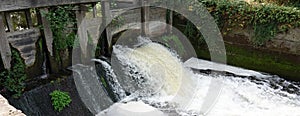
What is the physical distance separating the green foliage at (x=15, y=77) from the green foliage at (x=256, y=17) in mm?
5335

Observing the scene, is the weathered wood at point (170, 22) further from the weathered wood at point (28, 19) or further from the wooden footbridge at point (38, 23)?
the weathered wood at point (28, 19)

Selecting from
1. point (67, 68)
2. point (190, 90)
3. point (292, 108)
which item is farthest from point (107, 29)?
point (292, 108)

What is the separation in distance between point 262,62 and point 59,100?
5.47m

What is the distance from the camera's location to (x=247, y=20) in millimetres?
7387

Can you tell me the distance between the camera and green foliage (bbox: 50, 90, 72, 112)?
4.93 metres

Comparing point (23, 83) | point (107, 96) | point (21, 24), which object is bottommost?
point (107, 96)

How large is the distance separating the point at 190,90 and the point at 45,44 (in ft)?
11.2

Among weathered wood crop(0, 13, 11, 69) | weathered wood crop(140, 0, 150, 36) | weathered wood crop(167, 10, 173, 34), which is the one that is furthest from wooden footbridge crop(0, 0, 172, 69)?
weathered wood crop(167, 10, 173, 34)

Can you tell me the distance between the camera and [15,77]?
4969 millimetres

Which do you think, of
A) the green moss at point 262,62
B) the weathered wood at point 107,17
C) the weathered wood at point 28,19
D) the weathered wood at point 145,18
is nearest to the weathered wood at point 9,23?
the weathered wood at point 28,19

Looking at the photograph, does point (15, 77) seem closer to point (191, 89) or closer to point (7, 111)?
point (7, 111)

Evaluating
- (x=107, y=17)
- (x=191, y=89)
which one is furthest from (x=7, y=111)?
(x=191, y=89)

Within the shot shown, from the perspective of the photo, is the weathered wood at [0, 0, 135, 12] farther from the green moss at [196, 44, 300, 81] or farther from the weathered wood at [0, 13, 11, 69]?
the green moss at [196, 44, 300, 81]

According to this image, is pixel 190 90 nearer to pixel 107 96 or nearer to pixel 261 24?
pixel 107 96
